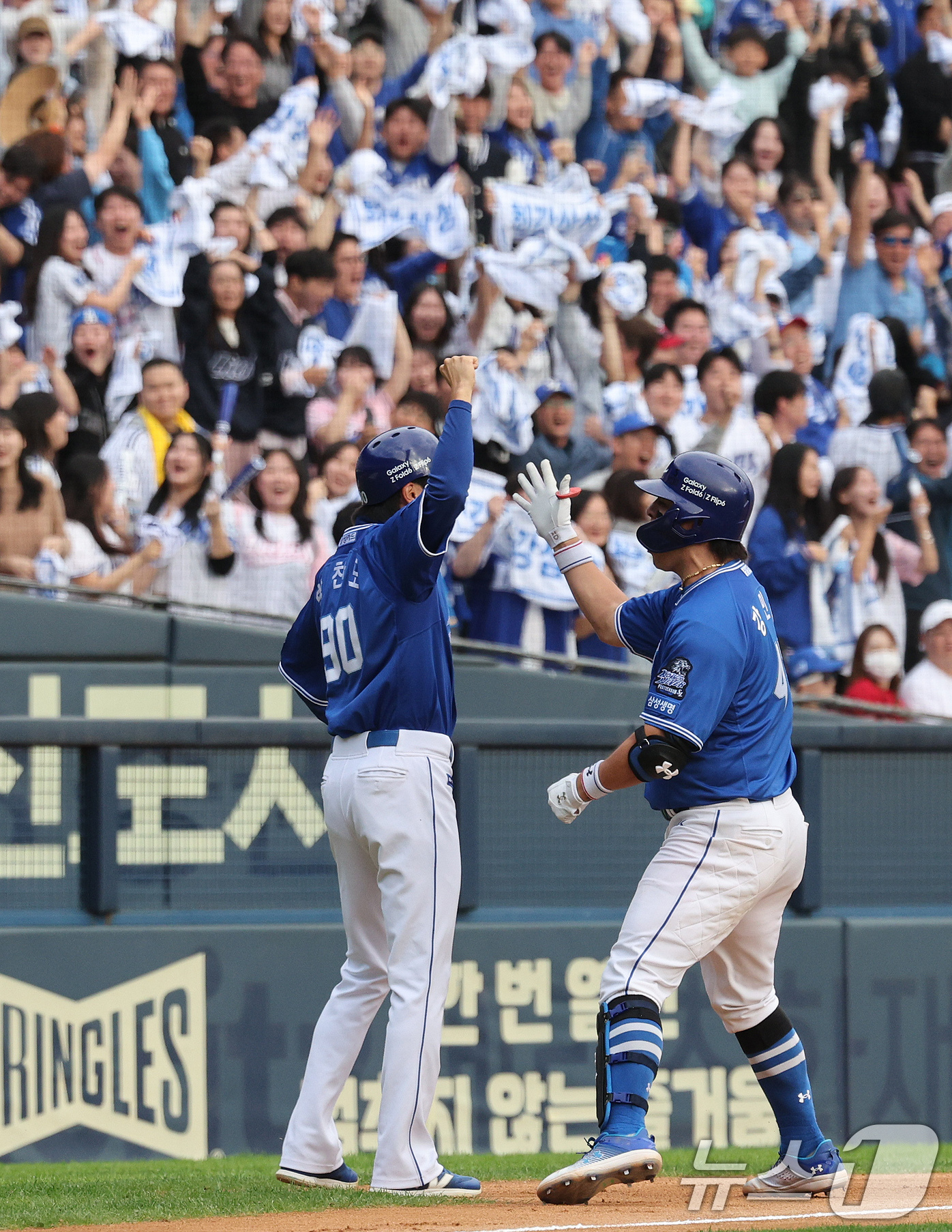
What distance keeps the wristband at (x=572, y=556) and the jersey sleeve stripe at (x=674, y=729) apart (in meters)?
0.71

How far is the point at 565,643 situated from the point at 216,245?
262cm

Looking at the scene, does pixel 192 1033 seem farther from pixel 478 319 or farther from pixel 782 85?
pixel 782 85

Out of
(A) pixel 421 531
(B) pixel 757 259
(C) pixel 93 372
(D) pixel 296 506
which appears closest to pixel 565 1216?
(A) pixel 421 531

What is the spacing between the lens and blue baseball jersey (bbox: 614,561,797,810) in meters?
3.96

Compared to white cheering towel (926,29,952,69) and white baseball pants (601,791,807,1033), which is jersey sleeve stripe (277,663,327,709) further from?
white cheering towel (926,29,952,69)

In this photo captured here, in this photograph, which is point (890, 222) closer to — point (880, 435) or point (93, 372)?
point (880, 435)

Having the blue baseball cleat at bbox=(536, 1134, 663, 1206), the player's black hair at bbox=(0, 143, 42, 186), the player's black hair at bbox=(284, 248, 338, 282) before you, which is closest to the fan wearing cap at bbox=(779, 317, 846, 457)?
the player's black hair at bbox=(284, 248, 338, 282)

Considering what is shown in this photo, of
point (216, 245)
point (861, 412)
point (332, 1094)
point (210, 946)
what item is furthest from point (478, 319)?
point (332, 1094)

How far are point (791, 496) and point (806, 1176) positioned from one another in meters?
5.13

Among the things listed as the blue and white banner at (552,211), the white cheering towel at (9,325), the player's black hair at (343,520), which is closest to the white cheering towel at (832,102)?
the blue and white banner at (552,211)

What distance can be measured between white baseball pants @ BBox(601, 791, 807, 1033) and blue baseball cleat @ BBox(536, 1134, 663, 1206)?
33cm

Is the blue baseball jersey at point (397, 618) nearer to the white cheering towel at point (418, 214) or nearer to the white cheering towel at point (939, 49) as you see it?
the white cheering towel at point (418, 214)

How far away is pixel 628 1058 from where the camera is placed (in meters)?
3.94

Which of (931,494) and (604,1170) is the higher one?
(931,494)
